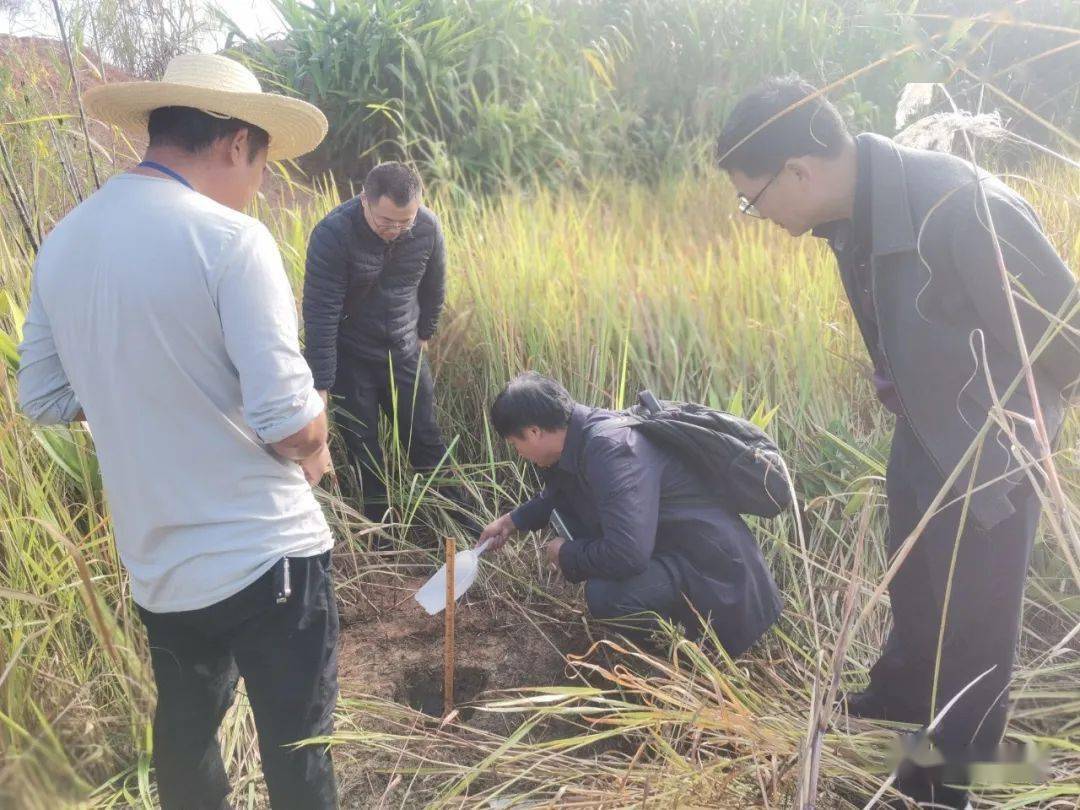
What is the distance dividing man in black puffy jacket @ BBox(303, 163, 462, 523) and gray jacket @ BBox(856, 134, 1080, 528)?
1.83m

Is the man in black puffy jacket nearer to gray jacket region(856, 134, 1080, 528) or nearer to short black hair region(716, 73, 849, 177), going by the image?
short black hair region(716, 73, 849, 177)

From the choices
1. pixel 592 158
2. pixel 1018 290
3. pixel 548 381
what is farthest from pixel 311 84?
pixel 1018 290

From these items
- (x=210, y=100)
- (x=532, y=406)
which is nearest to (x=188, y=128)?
(x=210, y=100)

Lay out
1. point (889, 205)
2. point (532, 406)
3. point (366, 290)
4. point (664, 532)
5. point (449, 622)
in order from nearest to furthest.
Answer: point (889, 205) → point (449, 622) → point (532, 406) → point (664, 532) → point (366, 290)

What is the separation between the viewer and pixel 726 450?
2.13m

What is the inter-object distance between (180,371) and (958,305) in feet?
4.53

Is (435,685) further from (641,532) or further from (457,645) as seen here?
(641,532)

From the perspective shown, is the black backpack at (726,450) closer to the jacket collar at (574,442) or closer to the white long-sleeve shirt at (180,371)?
the jacket collar at (574,442)

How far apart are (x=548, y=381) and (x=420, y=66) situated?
4.73 m

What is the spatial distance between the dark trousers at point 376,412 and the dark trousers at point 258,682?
1680 millimetres

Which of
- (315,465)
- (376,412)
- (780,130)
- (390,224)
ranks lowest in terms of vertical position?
(376,412)

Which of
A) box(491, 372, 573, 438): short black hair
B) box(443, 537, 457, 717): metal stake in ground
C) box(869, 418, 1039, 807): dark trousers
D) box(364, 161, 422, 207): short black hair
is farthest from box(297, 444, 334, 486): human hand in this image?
A: box(364, 161, 422, 207): short black hair

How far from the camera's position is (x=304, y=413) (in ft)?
4.47

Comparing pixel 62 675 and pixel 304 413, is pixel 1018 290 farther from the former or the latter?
pixel 62 675
